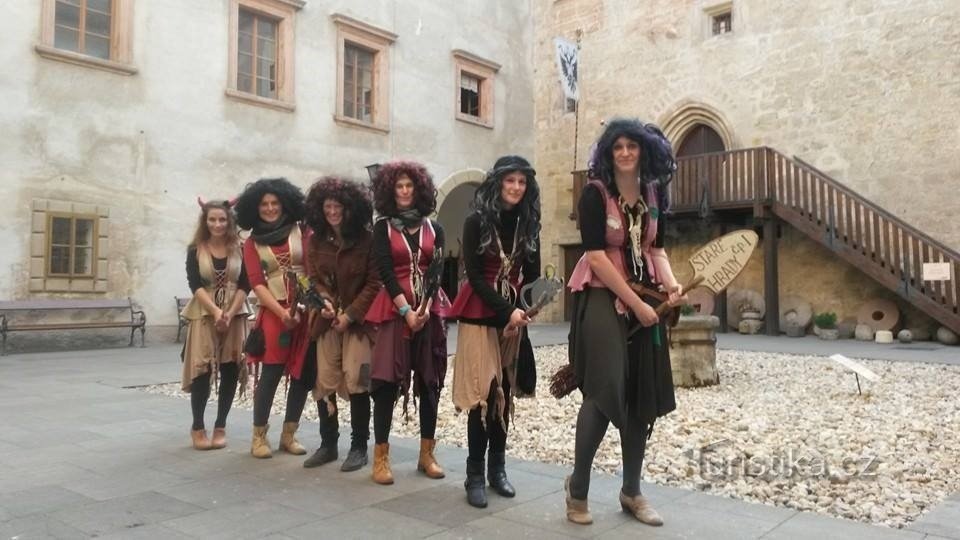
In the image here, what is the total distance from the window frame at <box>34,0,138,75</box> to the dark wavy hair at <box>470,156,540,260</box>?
1029 cm

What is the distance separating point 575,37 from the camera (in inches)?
723

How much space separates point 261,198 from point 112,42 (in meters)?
9.47

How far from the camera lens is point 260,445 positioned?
4.08m

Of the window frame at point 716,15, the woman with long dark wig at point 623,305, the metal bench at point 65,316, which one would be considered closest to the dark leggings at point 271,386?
the woman with long dark wig at point 623,305

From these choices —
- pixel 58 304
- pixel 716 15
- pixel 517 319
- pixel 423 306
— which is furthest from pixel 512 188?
pixel 716 15

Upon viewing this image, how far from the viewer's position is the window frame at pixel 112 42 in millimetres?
10930

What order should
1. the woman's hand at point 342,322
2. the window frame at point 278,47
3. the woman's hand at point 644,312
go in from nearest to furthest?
the woman's hand at point 644,312
the woman's hand at point 342,322
the window frame at point 278,47

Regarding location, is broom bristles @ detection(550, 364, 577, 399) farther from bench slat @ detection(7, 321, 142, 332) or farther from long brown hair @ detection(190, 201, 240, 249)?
bench slat @ detection(7, 321, 142, 332)

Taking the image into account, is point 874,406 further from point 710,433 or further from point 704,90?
point 704,90

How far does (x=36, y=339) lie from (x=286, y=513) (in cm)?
947

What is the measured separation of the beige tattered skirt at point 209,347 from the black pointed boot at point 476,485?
5.72ft

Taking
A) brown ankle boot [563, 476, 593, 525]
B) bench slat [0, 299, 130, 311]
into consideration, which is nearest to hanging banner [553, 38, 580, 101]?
bench slat [0, 299, 130, 311]

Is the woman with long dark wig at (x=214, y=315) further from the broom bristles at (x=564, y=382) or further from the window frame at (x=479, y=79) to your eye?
the window frame at (x=479, y=79)

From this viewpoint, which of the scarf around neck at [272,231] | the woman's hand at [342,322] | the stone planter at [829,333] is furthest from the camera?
the stone planter at [829,333]
